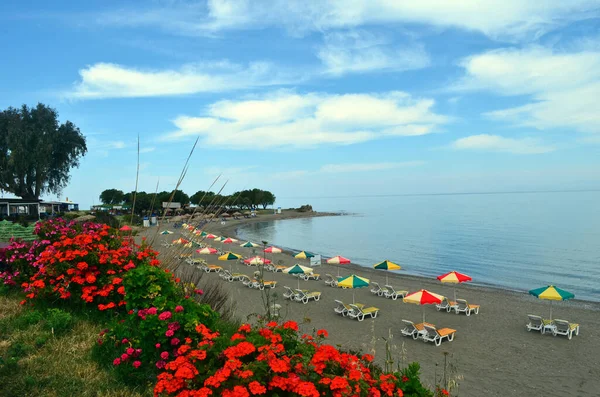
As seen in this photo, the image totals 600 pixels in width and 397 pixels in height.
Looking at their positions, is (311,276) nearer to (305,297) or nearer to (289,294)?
(289,294)

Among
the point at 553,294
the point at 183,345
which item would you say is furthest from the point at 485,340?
the point at 183,345

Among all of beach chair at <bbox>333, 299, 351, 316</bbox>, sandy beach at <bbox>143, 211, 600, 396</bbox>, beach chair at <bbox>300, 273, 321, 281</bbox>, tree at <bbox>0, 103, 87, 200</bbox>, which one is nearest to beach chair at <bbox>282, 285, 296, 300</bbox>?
sandy beach at <bbox>143, 211, 600, 396</bbox>

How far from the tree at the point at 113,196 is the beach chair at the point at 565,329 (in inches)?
3245

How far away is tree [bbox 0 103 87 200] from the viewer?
38188 mm

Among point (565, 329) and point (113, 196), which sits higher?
point (113, 196)

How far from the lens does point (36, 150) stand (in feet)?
126

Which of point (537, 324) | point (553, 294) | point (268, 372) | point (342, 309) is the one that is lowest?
point (342, 309)

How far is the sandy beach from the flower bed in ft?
3.66

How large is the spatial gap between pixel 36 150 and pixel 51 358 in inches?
1638

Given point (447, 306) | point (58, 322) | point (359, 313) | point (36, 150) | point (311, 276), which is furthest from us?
point (36, 150)

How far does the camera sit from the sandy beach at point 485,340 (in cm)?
907

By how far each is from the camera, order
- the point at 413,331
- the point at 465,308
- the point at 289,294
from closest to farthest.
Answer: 1. the point at 413,331
2. the point at 465,308
3. the point at 289,294

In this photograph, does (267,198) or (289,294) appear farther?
(267,198)

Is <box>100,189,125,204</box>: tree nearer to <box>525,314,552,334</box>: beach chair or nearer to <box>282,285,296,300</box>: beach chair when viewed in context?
<box>282,285,296,300</box>: beach chair
